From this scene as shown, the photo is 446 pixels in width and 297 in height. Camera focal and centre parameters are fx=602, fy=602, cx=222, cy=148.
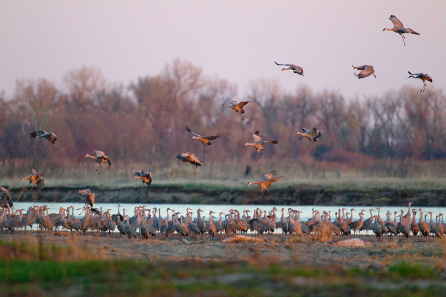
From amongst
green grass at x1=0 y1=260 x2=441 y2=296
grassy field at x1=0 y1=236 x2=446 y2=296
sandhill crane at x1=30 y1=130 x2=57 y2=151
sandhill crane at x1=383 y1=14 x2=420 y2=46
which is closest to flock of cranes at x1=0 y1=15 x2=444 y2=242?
sandhill crane at x1=30 y1=130 x2=57 y2=151

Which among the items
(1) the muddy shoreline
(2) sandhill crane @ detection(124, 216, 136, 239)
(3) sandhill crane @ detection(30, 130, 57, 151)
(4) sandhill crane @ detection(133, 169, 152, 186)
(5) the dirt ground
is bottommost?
(5) the dirt ground

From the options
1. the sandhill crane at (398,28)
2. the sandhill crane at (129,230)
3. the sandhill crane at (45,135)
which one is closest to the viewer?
the sandhill crane at (398,28)

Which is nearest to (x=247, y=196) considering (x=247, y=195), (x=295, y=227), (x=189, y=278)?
(x=247, y=195)

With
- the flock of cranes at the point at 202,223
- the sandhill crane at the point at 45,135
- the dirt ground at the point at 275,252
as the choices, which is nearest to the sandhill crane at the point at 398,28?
the flock of cranes at the point at 202,223

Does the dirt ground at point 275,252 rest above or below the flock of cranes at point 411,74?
below

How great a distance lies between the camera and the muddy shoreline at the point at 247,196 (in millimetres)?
33156

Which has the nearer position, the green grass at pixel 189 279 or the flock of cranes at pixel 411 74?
the green grass at pixel 189 279

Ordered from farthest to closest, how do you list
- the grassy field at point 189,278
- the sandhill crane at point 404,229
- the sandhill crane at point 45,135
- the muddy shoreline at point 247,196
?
the muddy shoreline at point 247,196 → the sandhill crane at point 404,229 → the sandhill crane at point 45,135 → the grassy field at point 189,278

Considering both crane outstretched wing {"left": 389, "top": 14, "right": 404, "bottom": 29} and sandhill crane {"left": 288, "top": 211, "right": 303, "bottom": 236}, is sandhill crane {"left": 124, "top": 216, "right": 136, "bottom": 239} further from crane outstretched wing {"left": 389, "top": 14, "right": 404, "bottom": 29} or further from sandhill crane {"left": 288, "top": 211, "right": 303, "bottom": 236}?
crane outstretched wing {"left": 389, "top": 14, "right": 404, "bottom": 29}

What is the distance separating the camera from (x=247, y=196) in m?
35.2

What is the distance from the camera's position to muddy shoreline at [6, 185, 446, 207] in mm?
33156

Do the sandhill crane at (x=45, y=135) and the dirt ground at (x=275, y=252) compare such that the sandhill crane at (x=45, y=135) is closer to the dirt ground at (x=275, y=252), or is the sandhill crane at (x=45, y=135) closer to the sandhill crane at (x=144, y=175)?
the sandhill crane at (x=144, y=175)

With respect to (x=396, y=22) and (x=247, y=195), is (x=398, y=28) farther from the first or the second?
(x=247, y=195)

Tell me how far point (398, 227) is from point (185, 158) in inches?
292
